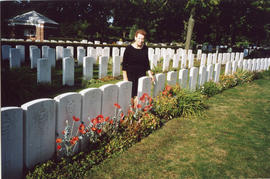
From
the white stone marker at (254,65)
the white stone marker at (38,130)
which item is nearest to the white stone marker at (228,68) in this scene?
the white stone marker at (254,65)

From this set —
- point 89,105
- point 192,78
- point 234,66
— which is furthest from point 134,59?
point 234,66

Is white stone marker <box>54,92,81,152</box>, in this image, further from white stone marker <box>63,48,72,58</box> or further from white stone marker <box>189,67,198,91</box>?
white stone marker <box>63,48,72,58</box>

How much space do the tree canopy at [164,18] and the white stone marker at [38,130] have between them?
17599mm

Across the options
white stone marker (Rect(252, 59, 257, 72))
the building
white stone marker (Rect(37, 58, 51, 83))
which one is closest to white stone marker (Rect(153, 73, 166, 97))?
white stone marker (Rect(37, 58, 51, 83))

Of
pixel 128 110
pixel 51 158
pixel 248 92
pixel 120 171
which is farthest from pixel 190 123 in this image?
pixel 248 92

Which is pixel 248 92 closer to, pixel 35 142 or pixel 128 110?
pixel 128 110

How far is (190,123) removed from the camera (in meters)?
4.98

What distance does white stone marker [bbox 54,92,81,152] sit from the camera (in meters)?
3.06

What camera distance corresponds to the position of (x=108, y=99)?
153 inches

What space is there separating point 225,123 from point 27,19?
2979cm

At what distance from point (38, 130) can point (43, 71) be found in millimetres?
4282

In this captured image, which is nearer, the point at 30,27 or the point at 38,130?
the point at 38,130

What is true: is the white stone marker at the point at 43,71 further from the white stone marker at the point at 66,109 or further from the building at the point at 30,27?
the building at the point at 30,27

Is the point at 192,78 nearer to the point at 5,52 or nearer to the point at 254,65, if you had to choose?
the point at 254,65
